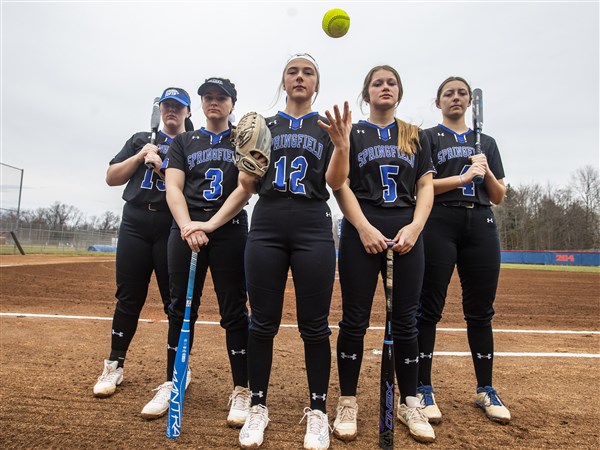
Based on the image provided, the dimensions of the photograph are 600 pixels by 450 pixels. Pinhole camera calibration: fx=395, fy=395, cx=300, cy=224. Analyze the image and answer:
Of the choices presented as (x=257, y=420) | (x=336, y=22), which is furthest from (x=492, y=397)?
(x=336, y=22)

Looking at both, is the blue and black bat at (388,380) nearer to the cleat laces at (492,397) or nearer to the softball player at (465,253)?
the softball player at (465,253)

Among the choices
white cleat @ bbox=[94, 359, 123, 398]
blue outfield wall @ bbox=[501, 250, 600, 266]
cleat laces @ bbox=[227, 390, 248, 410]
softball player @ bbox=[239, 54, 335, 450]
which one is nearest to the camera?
softball player @ bbox=[239, 54, 335, 450]

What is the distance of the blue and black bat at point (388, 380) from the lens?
86.4 inches

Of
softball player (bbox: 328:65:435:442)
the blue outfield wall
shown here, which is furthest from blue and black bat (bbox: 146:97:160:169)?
the blue outfield wall

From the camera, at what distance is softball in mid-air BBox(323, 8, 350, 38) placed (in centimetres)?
302

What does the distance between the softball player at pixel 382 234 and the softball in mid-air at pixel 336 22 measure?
0.57m

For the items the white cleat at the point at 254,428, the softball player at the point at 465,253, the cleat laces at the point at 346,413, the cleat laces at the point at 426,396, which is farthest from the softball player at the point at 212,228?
the softball player at the point at 465,253

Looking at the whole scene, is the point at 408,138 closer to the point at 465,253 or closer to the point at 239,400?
the point at 465,253

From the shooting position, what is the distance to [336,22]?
3035 mm

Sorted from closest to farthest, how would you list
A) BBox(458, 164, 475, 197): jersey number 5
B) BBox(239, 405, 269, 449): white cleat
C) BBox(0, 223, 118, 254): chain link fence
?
BBox(239, 405, 269, 449): white cleat → BBox(458, 164, 475, 197): jersey number 5 → BBox(0, 223, 118, 254): chain link fence

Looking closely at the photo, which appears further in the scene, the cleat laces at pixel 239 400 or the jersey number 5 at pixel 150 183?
the jersey number 5 at pixel 150 183

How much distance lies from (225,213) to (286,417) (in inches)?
54.7

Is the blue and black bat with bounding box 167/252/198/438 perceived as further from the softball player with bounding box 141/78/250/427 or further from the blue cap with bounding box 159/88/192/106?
the blue cap with bounding box 159/88/192/106

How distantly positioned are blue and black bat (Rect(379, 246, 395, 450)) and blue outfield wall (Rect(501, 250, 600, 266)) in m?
35.4
